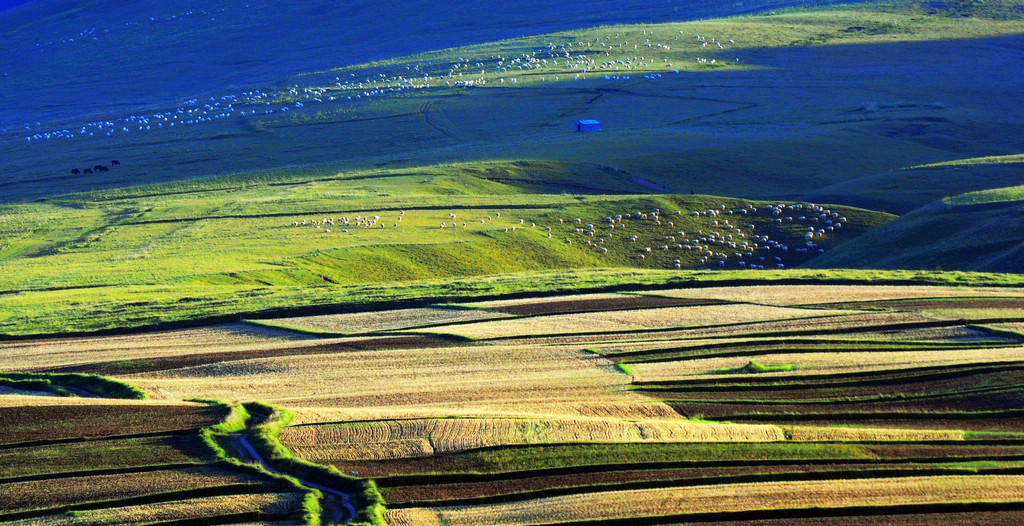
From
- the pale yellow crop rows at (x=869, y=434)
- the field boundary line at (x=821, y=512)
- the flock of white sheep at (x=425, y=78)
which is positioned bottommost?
the pale yellow crop rows at (x=869, y=434)

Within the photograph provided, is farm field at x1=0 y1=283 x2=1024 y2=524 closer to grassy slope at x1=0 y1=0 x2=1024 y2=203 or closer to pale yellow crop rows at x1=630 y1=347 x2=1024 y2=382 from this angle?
pale yellow crop rows at x1=630 y1=347 x2=1024 y2=382

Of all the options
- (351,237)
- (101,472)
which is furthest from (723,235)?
(101,472)

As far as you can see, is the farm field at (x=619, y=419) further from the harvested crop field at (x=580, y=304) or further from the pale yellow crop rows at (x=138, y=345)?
the harvested crop field at (x=580, y=304)

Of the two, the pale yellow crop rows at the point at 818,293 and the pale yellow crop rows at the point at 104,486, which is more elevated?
the pale yellow crop rows at the point at 104,486

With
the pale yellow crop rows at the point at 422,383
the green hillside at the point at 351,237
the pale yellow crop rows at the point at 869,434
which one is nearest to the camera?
the pale yellow crop rows at the point at 869,434

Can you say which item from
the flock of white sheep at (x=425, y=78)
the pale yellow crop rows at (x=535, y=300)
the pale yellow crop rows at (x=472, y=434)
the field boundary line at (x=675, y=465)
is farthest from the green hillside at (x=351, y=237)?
the flock of white sheep at (x=425, y=78)

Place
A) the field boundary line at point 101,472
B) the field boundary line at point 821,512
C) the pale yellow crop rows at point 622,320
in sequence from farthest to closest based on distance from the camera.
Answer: the pale yellow crop rows at point 622,320
the field boundary line at point 101,472
the field boundary line at point 821,512
